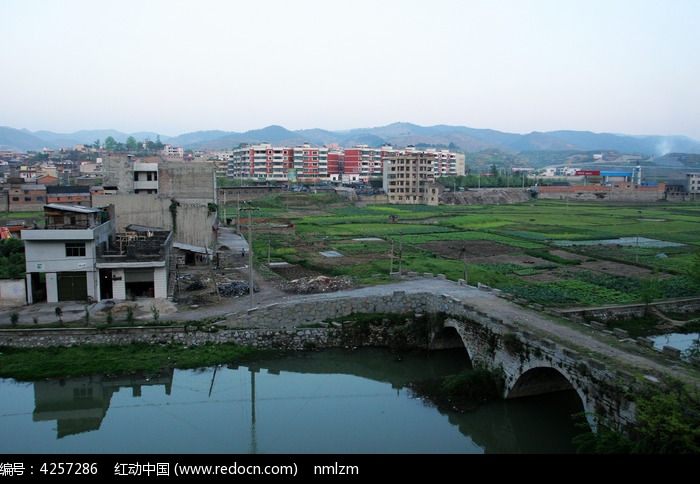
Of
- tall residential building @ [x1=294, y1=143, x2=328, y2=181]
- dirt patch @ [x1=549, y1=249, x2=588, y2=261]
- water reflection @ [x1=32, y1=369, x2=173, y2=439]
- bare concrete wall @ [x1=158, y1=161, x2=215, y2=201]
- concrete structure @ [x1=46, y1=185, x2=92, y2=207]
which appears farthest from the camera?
tall residential building @ [x1=294, y1=143, x2=328, y2=181]

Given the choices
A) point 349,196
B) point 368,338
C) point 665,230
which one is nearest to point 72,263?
point 368,338

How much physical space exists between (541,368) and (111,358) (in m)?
14.1

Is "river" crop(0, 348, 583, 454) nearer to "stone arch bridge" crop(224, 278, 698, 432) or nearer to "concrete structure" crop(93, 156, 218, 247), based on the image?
"stone arch bridge" crop(224, 278, 698, 432)

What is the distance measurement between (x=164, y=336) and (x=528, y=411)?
12.8m

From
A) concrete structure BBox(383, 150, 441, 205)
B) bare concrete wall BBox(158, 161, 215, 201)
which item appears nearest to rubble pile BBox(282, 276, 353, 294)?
bare concrete wall BBox(158, 161, 215, 201)

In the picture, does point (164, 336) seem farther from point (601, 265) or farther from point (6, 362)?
point (601, 265)

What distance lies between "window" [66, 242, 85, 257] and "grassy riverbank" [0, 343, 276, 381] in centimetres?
507

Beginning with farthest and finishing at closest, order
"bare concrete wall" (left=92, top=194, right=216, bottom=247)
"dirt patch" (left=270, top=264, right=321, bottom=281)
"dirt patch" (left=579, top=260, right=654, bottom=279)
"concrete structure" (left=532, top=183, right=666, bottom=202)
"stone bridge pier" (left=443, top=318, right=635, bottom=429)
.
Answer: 1. "concrete structure" (left=532, top=183, right=666, bottom=202)
2. "dirt patch" (left=579, top=260, right=654, bottom=279)
3. "bare concrete wall" (left=92, top=194, right=216, bottom=247)
4. "dirt patch" (left=270, top=264, right=321, bottom=281)
5. "stone bridge pier" (left=443, top=318, right=635, bottom=429)

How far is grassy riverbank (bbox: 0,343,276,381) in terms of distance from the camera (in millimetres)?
Result: 18453

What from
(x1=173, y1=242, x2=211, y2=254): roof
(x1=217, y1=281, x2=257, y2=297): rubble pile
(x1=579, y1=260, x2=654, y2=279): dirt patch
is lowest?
(x1=579, y1=260, x2=654, y2=279): dirt patch

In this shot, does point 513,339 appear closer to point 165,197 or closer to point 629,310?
point 629,310

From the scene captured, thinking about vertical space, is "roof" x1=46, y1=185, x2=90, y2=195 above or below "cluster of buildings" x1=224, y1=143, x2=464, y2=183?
below

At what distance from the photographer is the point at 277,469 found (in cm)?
941

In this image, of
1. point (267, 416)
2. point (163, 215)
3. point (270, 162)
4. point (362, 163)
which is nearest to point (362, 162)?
point (362, 163)
